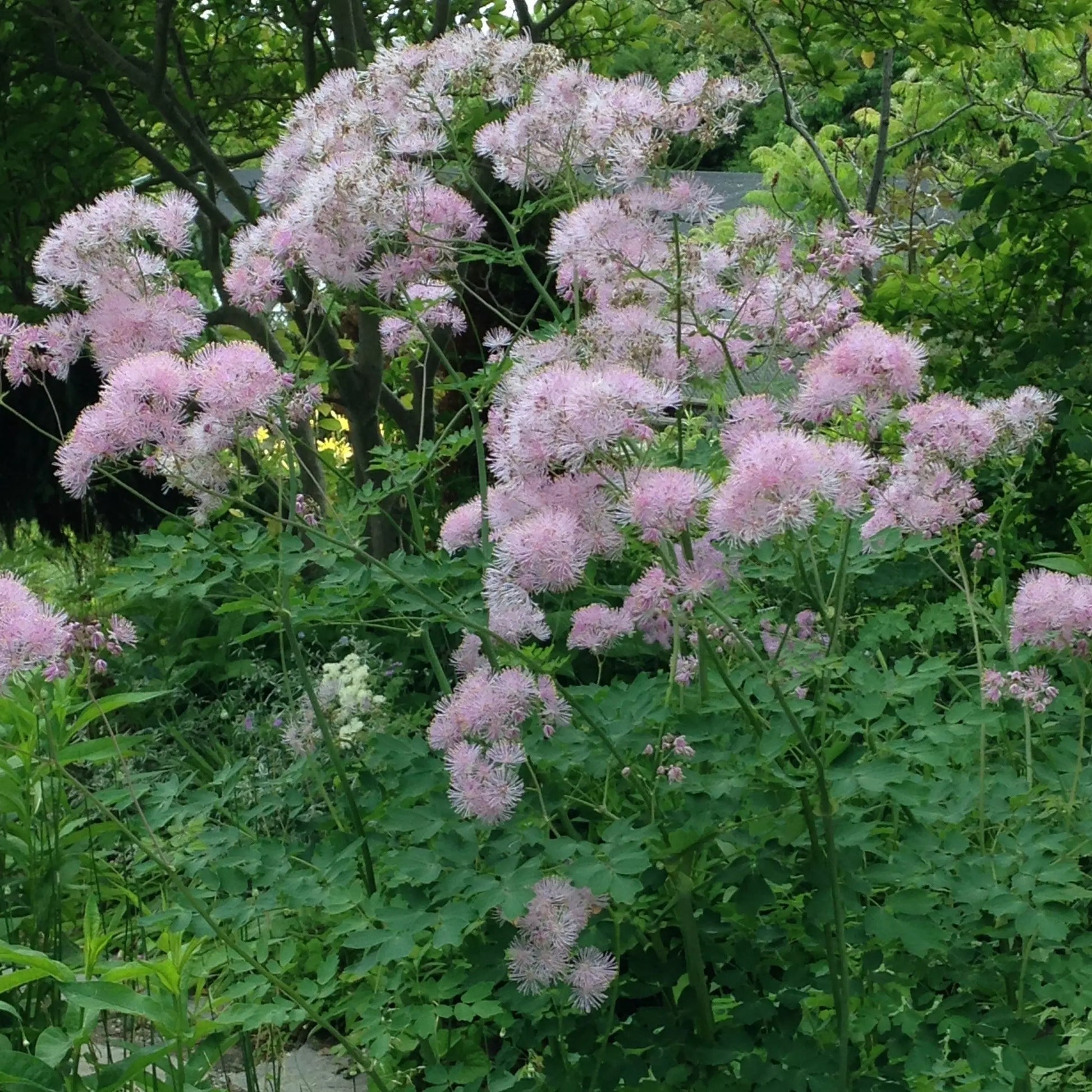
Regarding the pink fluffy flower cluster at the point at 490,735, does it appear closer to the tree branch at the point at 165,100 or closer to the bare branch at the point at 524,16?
the tree branch at the point at 165,100

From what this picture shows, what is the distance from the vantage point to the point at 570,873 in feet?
5.37

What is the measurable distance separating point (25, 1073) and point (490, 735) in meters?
0.87

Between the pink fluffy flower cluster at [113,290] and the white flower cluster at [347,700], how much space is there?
0.76 meters

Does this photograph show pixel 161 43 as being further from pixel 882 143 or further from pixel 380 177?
pixel 882 143

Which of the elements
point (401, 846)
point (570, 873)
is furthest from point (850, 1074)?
point (401, 846)

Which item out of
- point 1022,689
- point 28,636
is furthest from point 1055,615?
point 28,636

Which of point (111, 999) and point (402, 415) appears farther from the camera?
point (402, 415)

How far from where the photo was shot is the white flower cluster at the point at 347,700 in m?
2.48

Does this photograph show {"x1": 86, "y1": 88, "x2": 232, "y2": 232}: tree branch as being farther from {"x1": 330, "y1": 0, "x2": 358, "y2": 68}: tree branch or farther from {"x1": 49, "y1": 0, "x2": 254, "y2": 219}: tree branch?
{"x1": 330, "y1": 0, "x2": 358, "y2": 68}: tree branch

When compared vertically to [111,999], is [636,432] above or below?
above

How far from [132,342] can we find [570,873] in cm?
104

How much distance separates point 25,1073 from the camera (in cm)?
194

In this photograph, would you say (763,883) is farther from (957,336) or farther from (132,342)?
(957,336)

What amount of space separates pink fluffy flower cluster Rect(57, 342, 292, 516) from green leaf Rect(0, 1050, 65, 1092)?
32.5 inches
